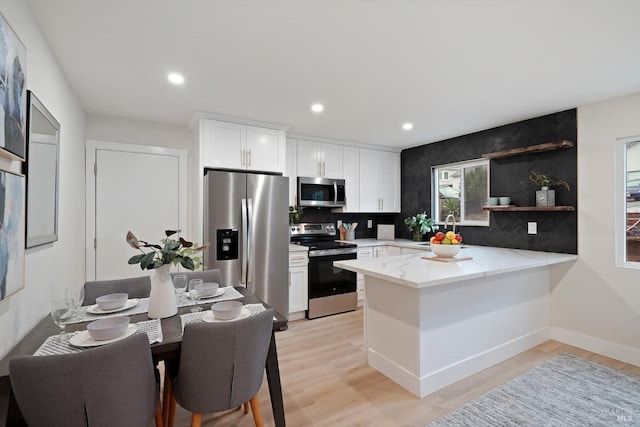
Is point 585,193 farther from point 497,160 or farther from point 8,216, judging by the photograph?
point 8,216

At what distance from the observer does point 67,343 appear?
1364mm

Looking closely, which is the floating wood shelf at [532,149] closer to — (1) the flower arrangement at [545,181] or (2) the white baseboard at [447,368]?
(1) the flower arrangement at [545,181]

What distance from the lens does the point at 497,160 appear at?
150 inches

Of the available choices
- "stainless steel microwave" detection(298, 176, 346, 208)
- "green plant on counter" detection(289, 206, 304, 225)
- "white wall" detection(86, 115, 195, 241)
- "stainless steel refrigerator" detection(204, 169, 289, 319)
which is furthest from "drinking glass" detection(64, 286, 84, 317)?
"stainless steel microwave" detection(298, 176, 346, 208)

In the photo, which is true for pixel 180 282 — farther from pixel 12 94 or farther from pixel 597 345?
pixel 597 345

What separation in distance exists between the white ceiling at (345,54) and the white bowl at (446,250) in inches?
53.6

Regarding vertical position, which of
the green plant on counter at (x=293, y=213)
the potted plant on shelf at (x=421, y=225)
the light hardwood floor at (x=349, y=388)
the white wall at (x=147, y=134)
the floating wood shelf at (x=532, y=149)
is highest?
the white wall at (x=147, y=134)

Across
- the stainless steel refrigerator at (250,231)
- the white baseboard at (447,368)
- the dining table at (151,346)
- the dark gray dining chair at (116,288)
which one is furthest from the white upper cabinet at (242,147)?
the white baseboard at (447,368)

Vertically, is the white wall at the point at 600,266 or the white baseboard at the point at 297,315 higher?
the white wall at the point at 600,266

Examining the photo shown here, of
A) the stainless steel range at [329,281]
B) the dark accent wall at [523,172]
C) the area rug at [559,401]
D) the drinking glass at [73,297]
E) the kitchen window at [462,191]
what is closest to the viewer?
the drinking glass at [73,297]

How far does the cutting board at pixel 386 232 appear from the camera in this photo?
5.01 meters

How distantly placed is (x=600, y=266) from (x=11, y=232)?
4326 mm

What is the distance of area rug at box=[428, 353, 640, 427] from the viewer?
6.39 feet

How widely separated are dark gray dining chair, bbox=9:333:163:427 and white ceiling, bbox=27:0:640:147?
1.66m
